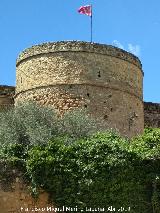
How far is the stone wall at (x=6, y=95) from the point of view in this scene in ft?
73.0

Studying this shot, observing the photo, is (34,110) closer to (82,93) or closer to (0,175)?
(82,93)

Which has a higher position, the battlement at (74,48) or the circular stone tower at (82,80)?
the battlement at (74,48)

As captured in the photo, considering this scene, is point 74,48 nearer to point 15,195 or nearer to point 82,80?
point 82,80

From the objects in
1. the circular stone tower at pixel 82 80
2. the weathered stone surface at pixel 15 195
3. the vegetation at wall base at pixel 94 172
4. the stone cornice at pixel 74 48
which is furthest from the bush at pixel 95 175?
the stone cornice at pixel 74 48

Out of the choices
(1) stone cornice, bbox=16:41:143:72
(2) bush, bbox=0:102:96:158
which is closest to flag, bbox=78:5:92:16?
(1) stone cornice, bbox=16:41:143:72

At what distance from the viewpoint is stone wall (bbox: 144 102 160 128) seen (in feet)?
82.4

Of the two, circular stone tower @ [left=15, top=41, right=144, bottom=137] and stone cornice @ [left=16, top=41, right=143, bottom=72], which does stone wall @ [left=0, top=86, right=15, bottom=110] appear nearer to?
circular stone tower @ [left=15, top=41, right=144, bottom=137]

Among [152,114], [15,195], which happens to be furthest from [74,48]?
[15,195]

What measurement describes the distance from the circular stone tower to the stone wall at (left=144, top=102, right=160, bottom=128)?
15.0 feet

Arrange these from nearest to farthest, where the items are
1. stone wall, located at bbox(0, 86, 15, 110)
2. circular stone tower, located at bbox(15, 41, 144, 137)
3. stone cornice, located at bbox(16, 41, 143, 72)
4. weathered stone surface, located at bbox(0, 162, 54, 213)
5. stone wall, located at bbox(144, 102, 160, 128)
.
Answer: weathered stone surface, located at bbox(0, 162, 54, 213) < circular stone tower, located at bbox(15, 41, 144, 137) < stone cornice, located at bbox(16, 41, 143, 72) < stone wall, located at bbox(0, 86, 15, 110) < stone wall, located at bbox(144, 102, 160, 128)

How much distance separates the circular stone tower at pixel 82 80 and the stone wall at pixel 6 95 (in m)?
1.76

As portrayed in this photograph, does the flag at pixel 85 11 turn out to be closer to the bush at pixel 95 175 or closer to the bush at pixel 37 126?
the bush at pixel 37 126

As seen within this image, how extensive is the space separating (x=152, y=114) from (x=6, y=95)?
646cm

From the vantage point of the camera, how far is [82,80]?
64.5 ft
